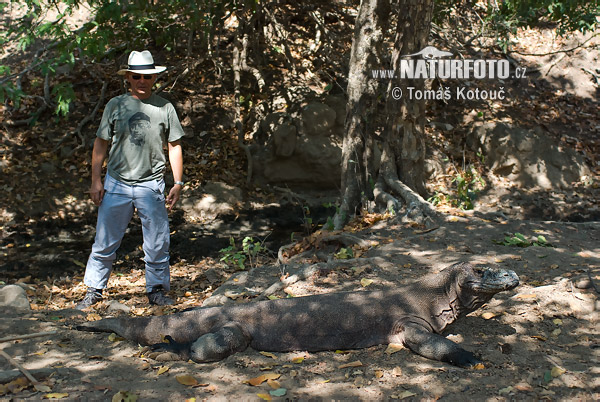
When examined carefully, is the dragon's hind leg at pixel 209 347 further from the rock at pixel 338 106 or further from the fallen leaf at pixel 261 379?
the rock at pixel 338 106

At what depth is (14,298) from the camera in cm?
529

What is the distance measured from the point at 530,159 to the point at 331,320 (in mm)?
8298

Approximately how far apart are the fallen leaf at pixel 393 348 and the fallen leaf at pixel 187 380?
1344 millimetres

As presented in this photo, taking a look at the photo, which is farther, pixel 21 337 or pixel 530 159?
pixel 530 159

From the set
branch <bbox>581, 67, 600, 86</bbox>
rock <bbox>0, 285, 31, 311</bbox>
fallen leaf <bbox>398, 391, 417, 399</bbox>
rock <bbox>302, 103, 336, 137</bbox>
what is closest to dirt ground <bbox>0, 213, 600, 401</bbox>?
fallen leaf <bbox>398, 391, 417, 399</bbox>

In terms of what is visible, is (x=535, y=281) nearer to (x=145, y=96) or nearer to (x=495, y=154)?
(x=145, y=96)

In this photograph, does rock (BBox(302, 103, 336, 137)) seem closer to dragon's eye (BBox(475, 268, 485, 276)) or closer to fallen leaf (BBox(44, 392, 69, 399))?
dragon's eye (BBox(475, 268, 485, 276))

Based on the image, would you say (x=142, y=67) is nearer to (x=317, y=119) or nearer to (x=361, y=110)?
(x=361, y=110)

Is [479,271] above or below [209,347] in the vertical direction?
above

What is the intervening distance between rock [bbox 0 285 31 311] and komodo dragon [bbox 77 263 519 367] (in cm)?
145

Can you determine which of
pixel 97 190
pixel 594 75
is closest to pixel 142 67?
pixel 97 190

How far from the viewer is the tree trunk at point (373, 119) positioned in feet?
25.9

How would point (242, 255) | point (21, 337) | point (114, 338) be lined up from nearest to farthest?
1. point (21, 337)
2. point (114, 338)
3. point (242, 255)

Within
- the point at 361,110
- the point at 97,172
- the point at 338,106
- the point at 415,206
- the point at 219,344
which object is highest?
the point at 338,106
